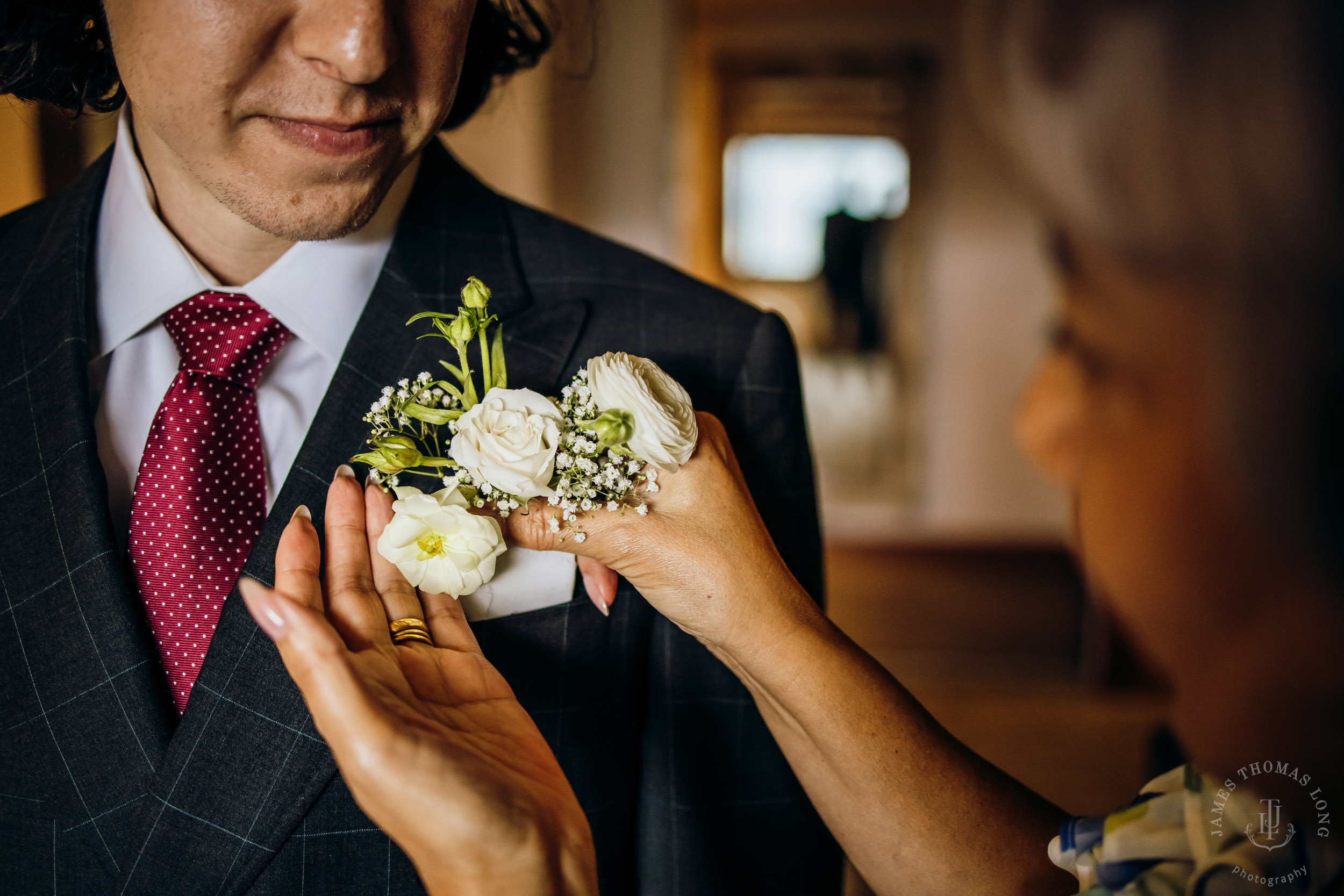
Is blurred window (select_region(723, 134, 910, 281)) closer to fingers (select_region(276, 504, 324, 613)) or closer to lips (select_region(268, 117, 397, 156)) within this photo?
lips (select_region(268, 117, 397, 156))

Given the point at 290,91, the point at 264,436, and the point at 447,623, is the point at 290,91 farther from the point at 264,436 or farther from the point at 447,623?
the point at 447,623

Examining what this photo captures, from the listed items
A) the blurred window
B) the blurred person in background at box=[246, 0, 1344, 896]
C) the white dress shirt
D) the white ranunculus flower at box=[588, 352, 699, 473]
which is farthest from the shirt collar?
the blurred window

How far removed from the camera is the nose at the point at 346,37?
0.87 meters

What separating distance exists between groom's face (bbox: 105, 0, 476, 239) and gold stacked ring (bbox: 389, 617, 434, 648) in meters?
0.43

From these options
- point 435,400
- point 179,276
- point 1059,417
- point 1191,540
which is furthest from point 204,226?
point 1191,540

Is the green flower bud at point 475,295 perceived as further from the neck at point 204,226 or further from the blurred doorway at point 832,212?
the blurred doorway at point 832,212

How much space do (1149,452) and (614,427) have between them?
0.42 m

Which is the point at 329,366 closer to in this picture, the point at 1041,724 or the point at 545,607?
the point at 545,607

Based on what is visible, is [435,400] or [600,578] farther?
Answer: [600,578]

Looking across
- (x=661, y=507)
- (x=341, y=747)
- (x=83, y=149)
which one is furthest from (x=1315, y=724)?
(x=83, y=149)

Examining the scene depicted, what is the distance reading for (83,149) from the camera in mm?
1800

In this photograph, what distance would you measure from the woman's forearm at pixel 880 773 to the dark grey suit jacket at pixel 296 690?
22cm

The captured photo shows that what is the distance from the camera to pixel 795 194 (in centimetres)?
678

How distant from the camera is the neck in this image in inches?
43.2
